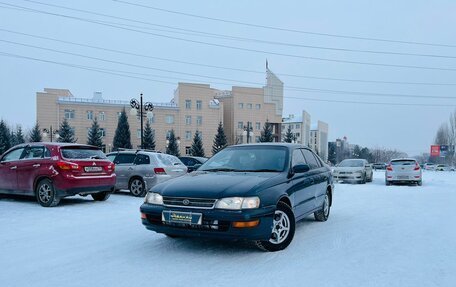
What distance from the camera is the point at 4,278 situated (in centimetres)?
422

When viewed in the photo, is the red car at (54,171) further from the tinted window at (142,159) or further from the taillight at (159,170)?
the tinted window at (142,159)

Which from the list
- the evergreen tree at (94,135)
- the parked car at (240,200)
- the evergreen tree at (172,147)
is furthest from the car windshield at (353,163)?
the evergreen tree at (94,135)

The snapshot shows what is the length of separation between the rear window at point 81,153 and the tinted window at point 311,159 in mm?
5436

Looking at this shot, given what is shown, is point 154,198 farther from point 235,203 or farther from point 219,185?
point 235,203

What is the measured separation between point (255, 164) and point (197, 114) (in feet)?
210

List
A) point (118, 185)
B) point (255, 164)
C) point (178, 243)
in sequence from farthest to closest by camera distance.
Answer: point (118, 185) < point (255, 164) < point (178, 243)

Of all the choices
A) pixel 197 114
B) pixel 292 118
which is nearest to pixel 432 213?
pixel 197 114

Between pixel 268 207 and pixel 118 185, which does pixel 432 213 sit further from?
pixel 118 185

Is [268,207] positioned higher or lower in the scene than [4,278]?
higher

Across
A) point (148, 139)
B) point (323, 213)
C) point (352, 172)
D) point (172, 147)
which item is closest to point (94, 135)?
point (148, 139)

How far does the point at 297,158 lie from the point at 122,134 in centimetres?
5774

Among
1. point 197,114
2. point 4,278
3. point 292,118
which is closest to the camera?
point 4,278

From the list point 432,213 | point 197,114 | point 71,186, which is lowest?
point 432,213

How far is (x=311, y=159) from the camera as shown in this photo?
25.1 feet
